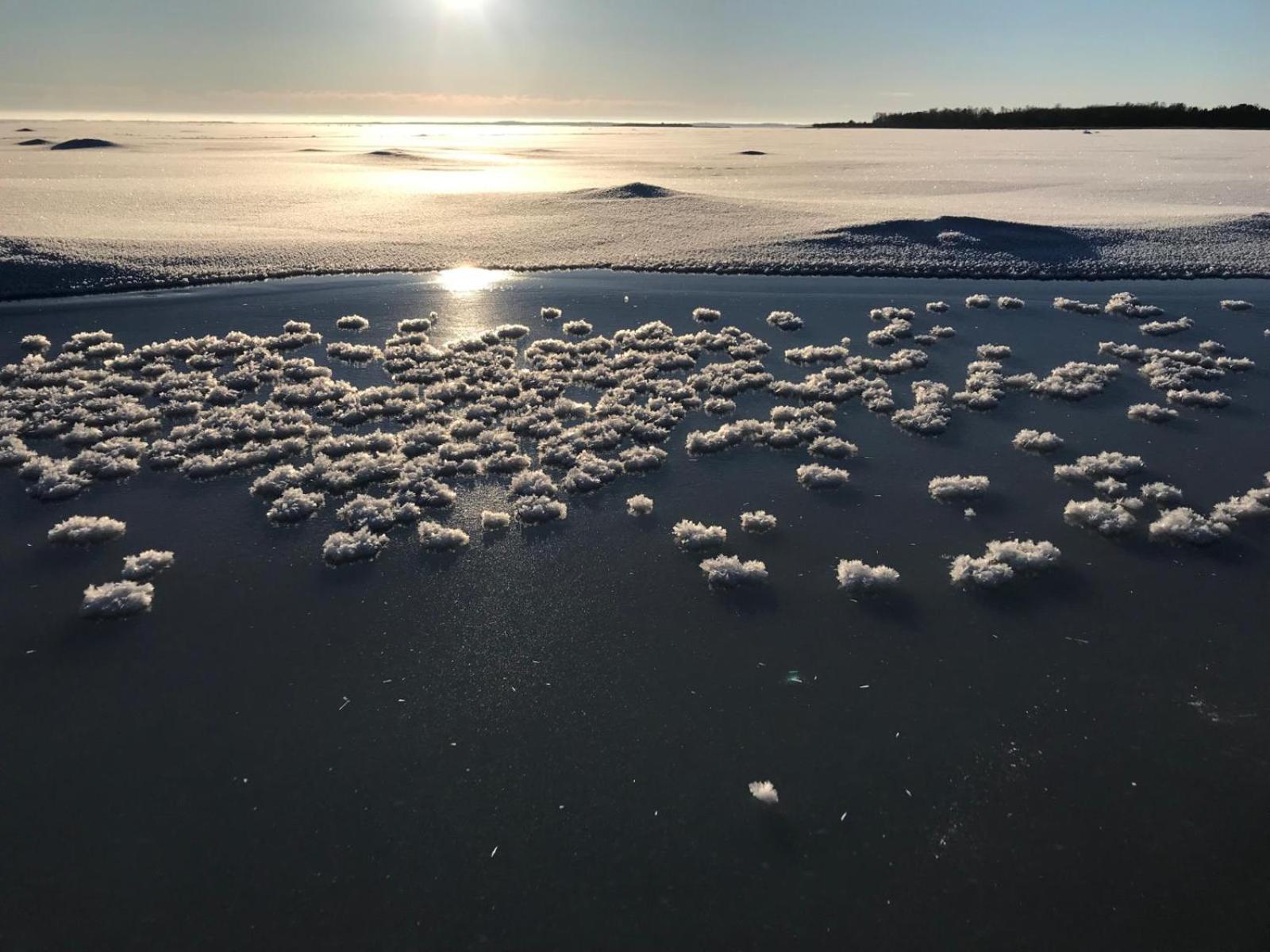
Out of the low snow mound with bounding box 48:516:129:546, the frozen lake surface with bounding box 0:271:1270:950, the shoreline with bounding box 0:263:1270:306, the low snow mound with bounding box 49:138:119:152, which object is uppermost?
the low snow mound with bounding box 49:138:119:152

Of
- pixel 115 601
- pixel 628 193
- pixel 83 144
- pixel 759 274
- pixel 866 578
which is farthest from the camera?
pixel 83 144

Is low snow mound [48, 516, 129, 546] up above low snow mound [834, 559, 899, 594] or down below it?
above

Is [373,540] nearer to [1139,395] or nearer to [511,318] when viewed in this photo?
[511,318]

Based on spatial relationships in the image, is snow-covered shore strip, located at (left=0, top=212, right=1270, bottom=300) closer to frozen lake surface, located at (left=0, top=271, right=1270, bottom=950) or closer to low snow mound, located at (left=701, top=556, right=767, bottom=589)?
frozen lake surface, located at (left=0, top=271, right=1270, bottom=950)

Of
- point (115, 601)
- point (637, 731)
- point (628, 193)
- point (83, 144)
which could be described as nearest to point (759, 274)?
point (628, 193)

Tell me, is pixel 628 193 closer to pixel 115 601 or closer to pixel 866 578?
pixel 866 578

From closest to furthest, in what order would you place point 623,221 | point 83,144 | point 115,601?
point 115,601 < point 623,221 < point 83,144

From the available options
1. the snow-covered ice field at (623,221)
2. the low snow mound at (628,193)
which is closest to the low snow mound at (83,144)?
the snow-covered ice field at (623,221)

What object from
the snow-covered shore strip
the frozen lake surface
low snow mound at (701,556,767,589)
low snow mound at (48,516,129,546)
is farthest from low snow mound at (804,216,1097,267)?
low snow mound at (48,516,129,546)

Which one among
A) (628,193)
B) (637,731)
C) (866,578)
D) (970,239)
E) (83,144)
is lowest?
(637,731)
